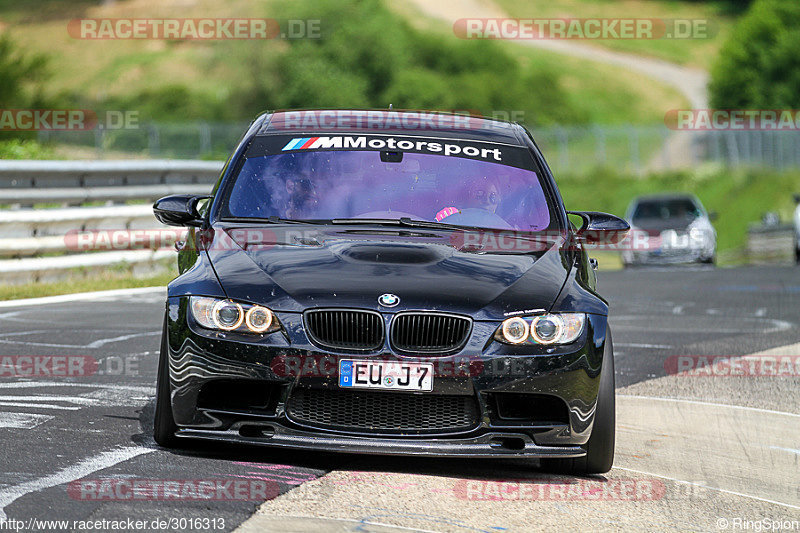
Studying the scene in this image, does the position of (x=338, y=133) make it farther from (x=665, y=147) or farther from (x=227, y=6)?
(x=227, y=6)

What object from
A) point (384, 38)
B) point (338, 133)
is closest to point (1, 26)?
point (384, 38)

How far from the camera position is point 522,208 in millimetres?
6980

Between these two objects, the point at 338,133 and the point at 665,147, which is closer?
the point at 338,133

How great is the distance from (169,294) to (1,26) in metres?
117

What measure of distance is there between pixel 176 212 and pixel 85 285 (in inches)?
297

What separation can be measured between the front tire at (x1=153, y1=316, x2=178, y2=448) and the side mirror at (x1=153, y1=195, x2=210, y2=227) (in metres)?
1.00

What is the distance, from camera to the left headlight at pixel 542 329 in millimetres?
5695

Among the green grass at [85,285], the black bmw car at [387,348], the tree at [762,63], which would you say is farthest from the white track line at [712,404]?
the tree at [762,63]

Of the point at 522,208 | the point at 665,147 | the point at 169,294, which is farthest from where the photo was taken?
the point at 665,147
